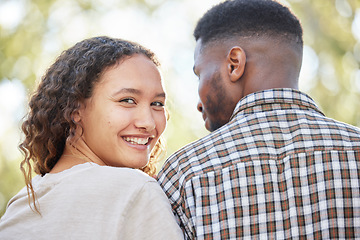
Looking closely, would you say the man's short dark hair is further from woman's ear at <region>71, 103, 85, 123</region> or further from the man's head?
woman's ear at <region>71, 103, 85, 123</region>

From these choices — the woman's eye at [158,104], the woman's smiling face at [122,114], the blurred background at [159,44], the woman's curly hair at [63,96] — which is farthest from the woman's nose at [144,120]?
the blurred background at [159,44]

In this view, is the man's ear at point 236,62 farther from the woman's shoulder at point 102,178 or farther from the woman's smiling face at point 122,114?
the woman's shoulder at point 102,178

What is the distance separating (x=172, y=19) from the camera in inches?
372

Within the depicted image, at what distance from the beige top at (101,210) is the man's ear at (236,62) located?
27.8 inches

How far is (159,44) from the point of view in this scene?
9.05 m

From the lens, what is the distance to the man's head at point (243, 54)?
2.19 m

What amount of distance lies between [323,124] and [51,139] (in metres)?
1.16

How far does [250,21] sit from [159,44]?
6.81 metres

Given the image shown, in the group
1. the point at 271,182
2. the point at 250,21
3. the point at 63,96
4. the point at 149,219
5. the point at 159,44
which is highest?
the point at 159,44

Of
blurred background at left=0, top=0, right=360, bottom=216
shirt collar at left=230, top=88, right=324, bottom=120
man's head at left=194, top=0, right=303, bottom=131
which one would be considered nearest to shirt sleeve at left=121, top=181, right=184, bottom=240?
shirt collar at left=230, top=88, right=324, bottom=120

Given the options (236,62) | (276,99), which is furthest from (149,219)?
(236,62)

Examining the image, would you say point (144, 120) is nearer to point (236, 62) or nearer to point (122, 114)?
point (122, 114)

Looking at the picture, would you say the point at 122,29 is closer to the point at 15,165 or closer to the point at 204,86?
the point at 15,165

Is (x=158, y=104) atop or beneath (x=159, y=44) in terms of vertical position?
beneath
